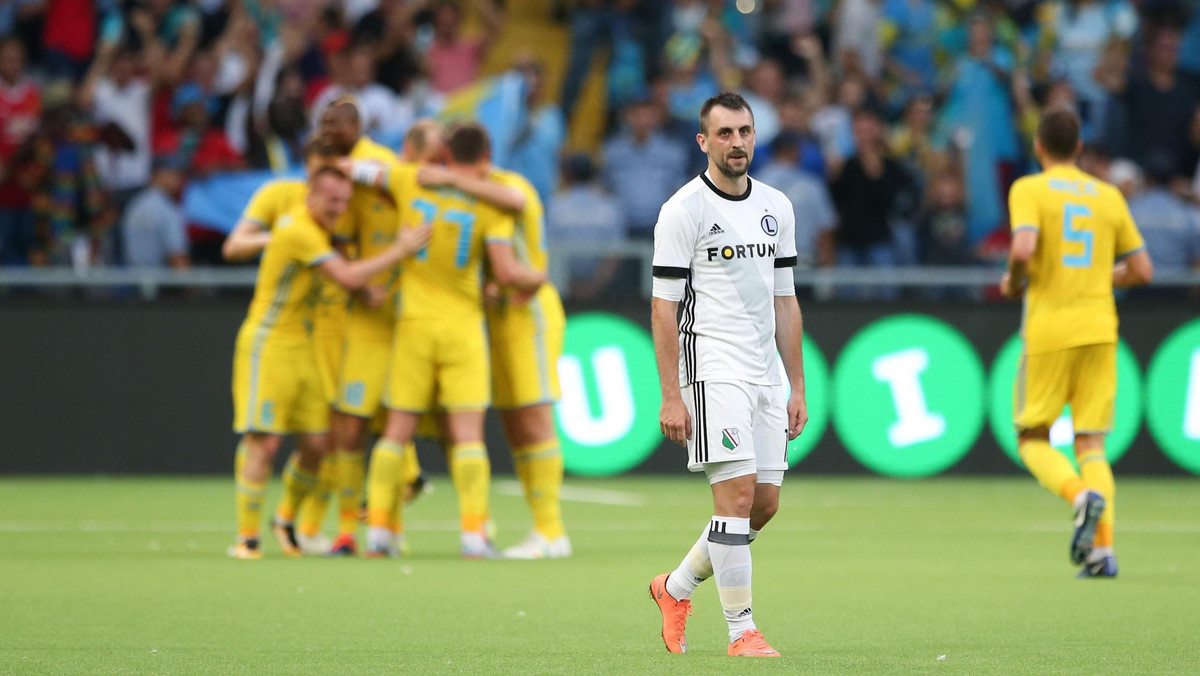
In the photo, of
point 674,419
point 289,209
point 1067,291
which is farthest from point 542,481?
point 674,419

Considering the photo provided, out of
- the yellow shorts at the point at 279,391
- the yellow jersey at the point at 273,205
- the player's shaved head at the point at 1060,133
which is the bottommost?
the yellow shorts at the point at 279,391

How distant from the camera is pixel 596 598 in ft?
27.0

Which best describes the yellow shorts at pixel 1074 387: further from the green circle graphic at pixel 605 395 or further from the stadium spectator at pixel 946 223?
the stadium spectator at pixel 946 223

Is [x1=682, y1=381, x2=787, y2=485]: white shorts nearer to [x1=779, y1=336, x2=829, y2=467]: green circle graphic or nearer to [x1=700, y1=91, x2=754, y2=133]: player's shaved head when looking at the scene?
[x1=700, y1=91, x2=754, y2=133]: player's shaved head

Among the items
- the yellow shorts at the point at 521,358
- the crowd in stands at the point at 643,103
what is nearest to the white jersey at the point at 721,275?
the yellow shorts at the point at 521,358

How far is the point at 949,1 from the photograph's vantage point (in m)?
19.1

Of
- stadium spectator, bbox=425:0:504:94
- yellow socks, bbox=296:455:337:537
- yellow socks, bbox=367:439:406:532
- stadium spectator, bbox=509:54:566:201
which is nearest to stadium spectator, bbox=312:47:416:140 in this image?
stadium spectator, bbox=425:0:504:94

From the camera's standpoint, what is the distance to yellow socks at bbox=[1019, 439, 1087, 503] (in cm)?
907

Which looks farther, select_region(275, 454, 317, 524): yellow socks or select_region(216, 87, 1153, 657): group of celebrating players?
select_region(275, 454, 317, 524): yellow socks

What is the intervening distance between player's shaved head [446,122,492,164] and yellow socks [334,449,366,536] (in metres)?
1.87

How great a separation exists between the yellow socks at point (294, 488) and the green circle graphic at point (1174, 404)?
8820mm

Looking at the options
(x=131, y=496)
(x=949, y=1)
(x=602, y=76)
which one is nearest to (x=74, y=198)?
(x=131, y=496)

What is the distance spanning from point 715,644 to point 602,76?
12999mm

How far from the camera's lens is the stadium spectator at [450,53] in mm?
18609
